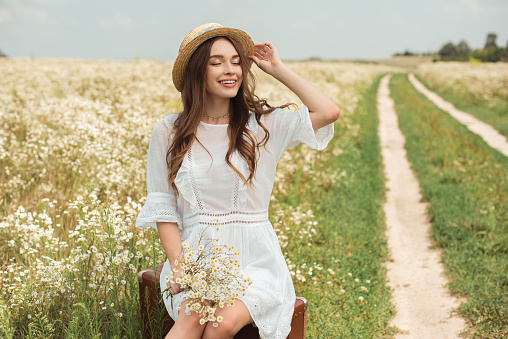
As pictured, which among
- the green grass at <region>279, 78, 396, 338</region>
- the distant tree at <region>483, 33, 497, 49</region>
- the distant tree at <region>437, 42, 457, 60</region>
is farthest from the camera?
the distant tree at <region>437, 42, 457, 60</region>

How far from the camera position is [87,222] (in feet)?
14.3

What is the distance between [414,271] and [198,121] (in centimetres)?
339

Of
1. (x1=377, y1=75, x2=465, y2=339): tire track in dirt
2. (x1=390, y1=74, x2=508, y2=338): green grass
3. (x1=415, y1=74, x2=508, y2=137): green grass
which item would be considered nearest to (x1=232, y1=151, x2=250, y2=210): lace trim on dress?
(x1=377, y1=75, x2=465, y2=339): tire track in dirt

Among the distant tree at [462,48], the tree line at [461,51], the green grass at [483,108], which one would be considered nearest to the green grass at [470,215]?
the green grass at [483,108]

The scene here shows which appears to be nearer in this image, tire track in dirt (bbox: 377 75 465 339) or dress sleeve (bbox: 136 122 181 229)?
dress sleeve (bbox: 136 122 181 229)

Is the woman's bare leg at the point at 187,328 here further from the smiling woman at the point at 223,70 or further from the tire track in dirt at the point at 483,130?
the tire track in dirt at the point at 483,130

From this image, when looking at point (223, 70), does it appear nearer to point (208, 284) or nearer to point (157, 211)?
point (157, 211)

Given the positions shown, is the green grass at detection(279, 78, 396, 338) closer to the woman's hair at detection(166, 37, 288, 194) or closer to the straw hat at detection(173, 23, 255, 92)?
the woman's hair at detection(166, 37, 288, 194)

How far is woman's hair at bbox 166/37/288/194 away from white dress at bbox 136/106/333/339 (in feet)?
0.15

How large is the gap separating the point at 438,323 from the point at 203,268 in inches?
107

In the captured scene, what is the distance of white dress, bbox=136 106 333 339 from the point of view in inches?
113

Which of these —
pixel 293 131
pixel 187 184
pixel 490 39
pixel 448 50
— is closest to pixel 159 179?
pixel 187 184

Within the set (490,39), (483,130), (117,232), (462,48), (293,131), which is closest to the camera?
(293,131)

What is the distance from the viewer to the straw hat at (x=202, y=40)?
2.86 meters
